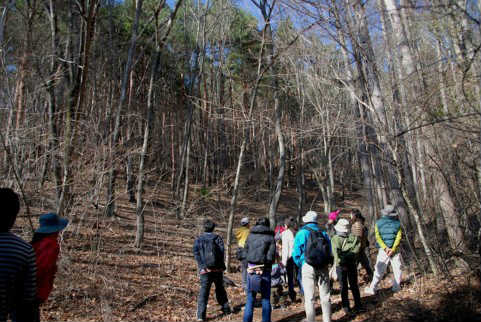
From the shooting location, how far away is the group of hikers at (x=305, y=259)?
5.08m

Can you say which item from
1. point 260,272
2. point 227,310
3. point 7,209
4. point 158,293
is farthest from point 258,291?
point 7,209

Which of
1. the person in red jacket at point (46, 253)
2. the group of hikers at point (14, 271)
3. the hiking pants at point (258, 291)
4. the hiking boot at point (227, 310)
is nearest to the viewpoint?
the group of hikers at point (14, 271)

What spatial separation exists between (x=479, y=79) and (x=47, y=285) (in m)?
5.93

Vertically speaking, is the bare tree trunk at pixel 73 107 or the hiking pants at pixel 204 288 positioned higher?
the bare tree trunk at pixel 73 107

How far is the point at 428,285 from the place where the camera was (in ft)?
20.0

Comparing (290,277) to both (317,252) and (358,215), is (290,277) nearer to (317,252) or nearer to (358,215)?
(358,215)

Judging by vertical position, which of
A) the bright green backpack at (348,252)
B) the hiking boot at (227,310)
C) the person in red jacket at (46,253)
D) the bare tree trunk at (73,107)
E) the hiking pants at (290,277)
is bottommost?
the hiking boot at (227,310)

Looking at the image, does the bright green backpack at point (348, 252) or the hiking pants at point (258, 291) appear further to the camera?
the bright green backpack at point (348, 252)

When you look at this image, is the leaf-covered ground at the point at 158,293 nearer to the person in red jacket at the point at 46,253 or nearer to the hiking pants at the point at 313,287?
the hiking pants at the point at 313,287

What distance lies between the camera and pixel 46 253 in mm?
3607

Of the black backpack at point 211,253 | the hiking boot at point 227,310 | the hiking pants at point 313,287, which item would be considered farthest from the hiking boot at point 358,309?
the black backpack at point 211,253

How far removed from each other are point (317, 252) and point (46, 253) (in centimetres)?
319

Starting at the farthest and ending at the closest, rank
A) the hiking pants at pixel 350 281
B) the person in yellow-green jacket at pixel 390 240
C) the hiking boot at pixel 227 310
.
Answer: the hiking boot at pixel 227 310, the person in yellow-green jacket at pixel 390 240, the hiking pants at pixel 350 281

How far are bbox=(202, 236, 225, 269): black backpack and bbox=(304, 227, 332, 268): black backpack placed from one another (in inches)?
63.2
